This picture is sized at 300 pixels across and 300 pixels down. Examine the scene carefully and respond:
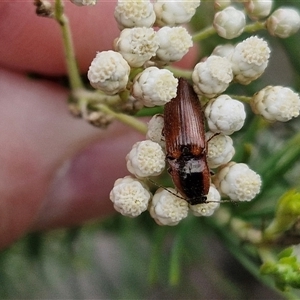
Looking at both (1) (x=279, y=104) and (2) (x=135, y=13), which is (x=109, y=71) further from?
(1) (x=279, y=104)

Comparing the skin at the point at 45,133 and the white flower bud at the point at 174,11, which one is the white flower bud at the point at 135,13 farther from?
the skin at the point at 45,133

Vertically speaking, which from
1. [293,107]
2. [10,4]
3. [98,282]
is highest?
[10,4]

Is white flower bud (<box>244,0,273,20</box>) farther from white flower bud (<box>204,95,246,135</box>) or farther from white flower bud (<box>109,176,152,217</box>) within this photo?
white flower bud (<box>109,176,152,217</box>)

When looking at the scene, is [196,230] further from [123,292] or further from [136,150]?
[136,150]

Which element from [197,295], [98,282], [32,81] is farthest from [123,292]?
[32,81]

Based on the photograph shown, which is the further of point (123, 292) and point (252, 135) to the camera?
point (123, 292)

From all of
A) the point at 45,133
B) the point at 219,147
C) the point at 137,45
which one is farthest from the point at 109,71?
the point at 45,133

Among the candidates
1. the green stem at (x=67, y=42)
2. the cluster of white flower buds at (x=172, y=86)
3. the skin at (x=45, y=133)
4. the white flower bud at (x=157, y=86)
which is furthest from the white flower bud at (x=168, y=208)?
the skin at (x=45, y=133)
